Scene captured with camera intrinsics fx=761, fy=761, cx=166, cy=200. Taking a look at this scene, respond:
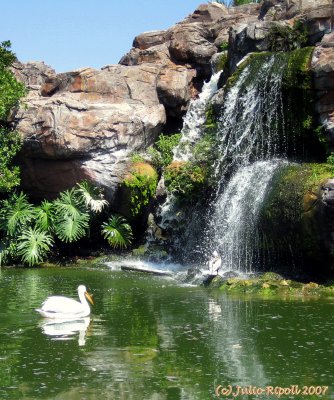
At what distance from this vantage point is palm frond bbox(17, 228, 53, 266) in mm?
24344

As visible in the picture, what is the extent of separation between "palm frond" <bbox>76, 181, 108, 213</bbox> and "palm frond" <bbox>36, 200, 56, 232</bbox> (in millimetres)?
1132

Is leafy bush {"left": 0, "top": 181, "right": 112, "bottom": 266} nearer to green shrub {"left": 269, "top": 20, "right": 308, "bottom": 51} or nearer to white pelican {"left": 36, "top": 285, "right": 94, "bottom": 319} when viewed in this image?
green shrub {"left": 269, "top": 20, "right": 308, "bottom": 51}

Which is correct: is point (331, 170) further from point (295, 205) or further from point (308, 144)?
point (308, 144)

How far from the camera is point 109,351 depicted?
11.0 m

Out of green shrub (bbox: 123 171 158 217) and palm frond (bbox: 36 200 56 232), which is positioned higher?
green shrub (bbox: 123 171 158 217)

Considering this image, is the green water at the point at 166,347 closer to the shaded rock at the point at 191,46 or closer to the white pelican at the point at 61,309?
the white pelican at the point at 61,309

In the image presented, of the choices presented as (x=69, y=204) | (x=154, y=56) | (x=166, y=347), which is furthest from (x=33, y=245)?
(x=166, y=347)

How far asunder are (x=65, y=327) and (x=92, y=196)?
42.2ft

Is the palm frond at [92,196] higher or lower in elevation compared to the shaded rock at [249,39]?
lower

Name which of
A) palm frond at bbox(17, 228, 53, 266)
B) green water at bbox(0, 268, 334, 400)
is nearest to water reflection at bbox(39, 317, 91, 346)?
green water at bbox(0, 268, 334, 400)

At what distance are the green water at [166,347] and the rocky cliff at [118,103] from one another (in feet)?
30.3

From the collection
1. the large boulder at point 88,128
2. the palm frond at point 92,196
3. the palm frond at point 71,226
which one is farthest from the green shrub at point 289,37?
the palm frond at point 71,226

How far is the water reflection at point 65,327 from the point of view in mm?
12102

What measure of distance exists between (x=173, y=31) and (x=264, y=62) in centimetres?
884
